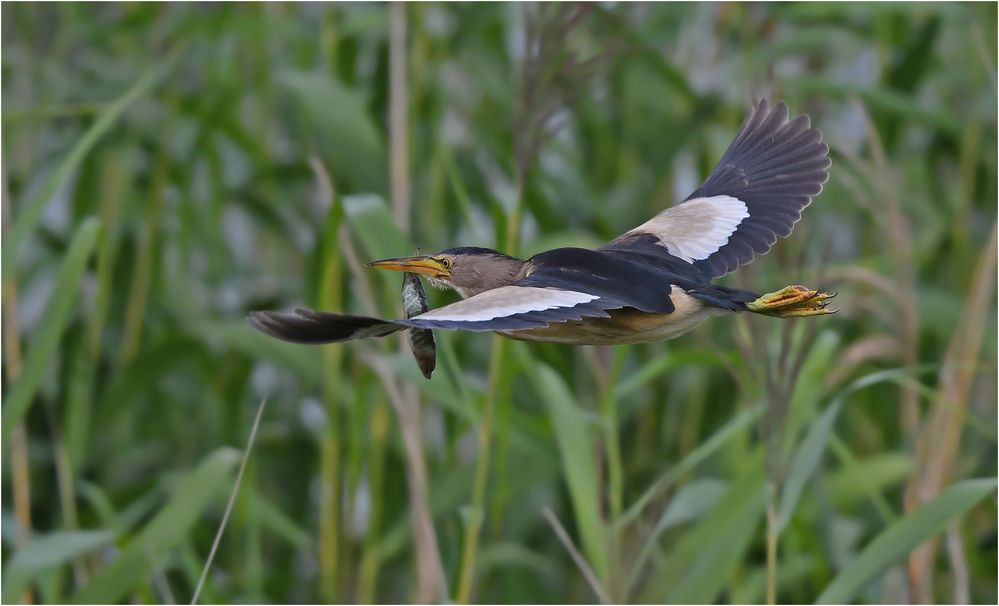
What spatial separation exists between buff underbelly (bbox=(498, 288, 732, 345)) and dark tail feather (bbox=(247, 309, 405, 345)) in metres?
0.12

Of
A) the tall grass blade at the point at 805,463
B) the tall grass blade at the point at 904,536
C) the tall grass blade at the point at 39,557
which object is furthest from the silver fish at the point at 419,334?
the tall grass blade at the point at 39,557

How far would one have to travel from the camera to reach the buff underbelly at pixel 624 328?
0.86m

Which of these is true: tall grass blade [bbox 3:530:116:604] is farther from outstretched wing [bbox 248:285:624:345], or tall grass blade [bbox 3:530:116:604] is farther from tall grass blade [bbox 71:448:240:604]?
outstretched wing [bbox 248:285:624:345]

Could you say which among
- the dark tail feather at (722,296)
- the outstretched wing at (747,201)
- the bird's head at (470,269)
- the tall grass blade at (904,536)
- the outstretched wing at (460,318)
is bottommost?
the tall grass blade at (904,536)

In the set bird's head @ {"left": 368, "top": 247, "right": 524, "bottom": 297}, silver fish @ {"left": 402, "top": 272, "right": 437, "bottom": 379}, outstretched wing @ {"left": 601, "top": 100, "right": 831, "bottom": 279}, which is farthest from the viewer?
outstretched wing @ {"left": 601, "top": 100, "right": 831, "bottom": 279}

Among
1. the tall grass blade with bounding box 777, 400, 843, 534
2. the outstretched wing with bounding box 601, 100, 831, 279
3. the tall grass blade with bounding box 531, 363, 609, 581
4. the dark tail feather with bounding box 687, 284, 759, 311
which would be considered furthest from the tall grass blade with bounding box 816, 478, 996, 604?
the dark tail feather with bounding box 687, 284, 759, 311

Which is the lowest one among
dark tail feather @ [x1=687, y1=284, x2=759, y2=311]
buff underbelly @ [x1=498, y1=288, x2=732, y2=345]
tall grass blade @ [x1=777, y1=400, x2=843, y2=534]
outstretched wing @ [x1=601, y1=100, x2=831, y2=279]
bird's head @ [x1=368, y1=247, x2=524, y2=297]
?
tall grass blade @ [x1=777, y1=400, x2=843, y2=534]

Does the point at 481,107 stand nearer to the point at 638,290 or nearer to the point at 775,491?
the point at 775,491

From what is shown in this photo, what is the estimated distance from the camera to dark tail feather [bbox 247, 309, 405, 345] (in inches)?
30.2

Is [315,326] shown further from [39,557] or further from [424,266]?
[39,557]

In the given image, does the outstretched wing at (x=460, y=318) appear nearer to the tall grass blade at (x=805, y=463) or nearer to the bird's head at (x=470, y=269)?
the bird's head at (x=470, y=269)

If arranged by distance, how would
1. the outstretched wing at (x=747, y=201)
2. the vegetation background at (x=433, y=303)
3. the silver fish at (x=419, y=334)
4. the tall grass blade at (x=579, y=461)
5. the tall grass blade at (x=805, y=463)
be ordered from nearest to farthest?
the silver fish at (x=419, y=334) → the outstretched wing at (x=747, y=201) → the tall grass blade at (x=805, y=463) → the tall grass blade at (x=579, y=461) → the vegetation background at (x=433, y=303)

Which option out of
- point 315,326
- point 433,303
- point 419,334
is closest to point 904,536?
point 433,303

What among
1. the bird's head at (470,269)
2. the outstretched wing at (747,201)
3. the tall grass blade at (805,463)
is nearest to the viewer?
the bird's head at (470,269)
